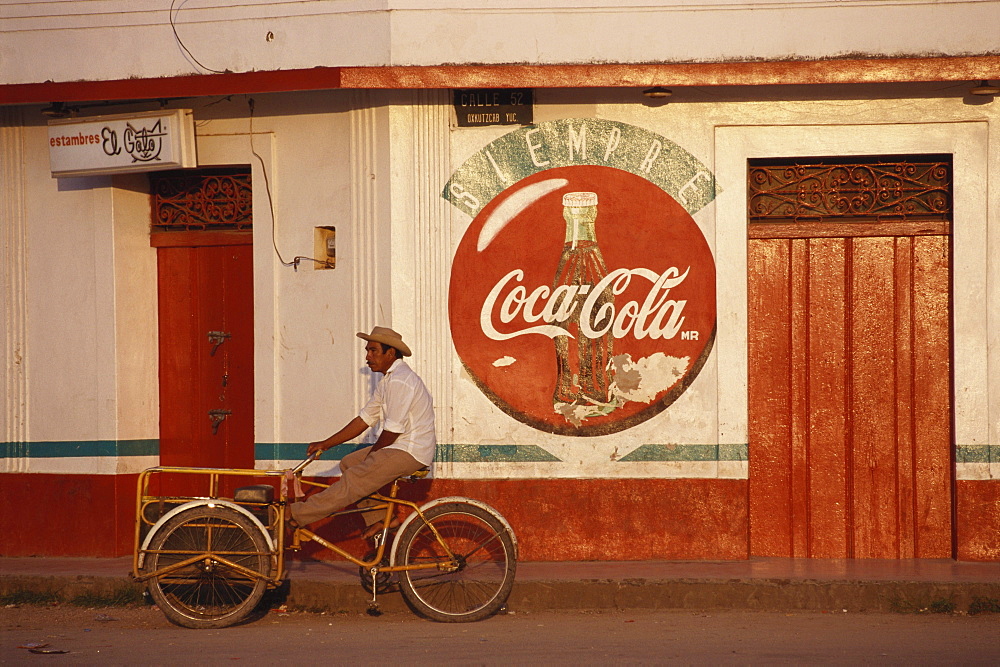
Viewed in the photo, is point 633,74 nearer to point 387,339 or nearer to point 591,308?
point 591,308

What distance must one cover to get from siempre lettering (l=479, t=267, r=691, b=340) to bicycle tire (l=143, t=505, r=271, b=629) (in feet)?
8.20

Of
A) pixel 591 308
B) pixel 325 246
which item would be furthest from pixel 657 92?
pixel 325 246

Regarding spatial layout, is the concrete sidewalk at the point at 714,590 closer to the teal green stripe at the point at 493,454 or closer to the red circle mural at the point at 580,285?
the teal green stripe at the point at 493,454

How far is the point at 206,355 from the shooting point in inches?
372

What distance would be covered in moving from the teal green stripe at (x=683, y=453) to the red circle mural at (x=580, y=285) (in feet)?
1.73

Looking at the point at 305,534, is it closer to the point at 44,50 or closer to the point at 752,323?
the point at 752,323

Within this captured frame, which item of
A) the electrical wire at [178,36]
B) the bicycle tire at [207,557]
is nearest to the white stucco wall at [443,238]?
the electrical wire at [178,36]

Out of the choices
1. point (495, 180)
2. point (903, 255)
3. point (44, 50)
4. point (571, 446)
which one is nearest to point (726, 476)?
point (571, 446)

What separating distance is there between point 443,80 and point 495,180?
34.4 inches

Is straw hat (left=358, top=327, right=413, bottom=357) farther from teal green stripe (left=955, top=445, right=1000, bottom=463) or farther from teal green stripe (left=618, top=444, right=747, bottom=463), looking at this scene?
teal green stripe (left=955, top=445, right=1000, bottom=463)

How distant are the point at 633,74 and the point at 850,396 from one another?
297 cm

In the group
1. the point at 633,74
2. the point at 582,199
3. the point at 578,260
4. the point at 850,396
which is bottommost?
the point at 850,396

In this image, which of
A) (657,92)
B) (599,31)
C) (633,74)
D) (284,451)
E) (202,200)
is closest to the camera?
(633,74)

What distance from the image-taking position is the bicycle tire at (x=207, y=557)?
23.2ft
